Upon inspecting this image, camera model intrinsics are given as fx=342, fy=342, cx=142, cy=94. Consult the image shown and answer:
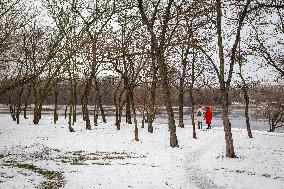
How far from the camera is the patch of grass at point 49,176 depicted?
32.3 ft

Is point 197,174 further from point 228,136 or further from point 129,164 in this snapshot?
point 228,136

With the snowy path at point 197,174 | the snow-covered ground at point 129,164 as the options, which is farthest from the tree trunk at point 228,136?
the snowy path at point 197,174

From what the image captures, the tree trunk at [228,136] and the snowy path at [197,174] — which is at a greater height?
the tree trunk at [228,136]

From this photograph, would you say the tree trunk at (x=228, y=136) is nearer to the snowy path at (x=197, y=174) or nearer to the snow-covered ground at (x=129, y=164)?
the snow-covered ground at (x=129, y=164)

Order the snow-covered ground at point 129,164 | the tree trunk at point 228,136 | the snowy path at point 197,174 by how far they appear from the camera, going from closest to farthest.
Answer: the snow-covered ground at point 129,164, the snowy path at point 197,174, the tree trunk at point 228,136

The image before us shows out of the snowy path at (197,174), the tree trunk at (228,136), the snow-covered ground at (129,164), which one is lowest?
the snowy path at (197,174)

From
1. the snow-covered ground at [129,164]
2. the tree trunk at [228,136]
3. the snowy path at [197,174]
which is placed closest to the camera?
the snow-covered ground at [129,164]

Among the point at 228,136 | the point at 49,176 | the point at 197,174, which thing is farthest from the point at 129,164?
the point at 228,136

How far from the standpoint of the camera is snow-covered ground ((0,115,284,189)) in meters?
10.5

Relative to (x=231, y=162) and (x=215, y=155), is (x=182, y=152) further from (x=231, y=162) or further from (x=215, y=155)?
(x=231, y=162)

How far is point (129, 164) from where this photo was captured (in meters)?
13.6

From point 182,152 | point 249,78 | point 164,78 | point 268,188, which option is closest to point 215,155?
point 182,152

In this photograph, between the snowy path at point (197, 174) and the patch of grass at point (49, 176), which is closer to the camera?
the patch of grass at point (49, 176)

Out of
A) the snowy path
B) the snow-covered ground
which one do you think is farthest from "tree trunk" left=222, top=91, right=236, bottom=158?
the snowy path
